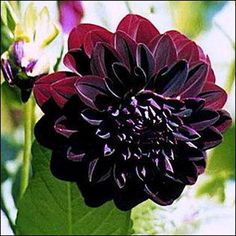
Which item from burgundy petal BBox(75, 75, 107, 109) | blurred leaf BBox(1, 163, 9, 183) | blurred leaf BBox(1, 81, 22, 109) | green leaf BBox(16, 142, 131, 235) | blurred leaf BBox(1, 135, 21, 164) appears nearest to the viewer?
burgundy petal BBox(75, 75, 107, 109)

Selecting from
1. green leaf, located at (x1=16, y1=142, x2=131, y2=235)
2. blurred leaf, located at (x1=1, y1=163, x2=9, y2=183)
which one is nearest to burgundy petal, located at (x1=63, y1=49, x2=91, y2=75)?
green leaf, located at (x1=16, y1=142, x2=131, y2=235)

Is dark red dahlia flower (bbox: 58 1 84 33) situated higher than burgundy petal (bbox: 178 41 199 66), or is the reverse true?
burgundy petal (bbox: 178 41 199 66)

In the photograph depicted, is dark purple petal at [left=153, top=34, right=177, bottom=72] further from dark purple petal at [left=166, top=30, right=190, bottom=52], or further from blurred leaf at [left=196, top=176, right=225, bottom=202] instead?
blurred leaf at [left=196, top=176, right=225, bottom=202]

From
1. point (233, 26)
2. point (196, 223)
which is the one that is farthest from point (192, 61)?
point (233, 26)

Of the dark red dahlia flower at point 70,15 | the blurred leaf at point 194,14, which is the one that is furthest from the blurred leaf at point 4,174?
the blurred leaf at point 194,14

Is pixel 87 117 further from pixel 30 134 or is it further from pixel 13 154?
pixel 13 154
